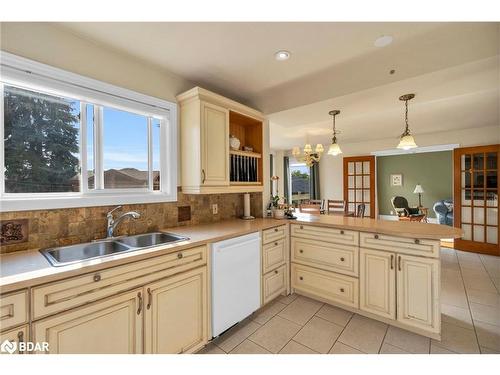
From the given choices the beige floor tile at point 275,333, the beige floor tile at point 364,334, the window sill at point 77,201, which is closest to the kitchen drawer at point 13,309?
the window sill at point 77,201

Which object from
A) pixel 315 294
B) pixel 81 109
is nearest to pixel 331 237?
pixel 315 294

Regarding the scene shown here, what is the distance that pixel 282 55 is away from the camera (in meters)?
1.93

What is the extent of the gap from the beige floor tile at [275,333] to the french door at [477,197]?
4317mm

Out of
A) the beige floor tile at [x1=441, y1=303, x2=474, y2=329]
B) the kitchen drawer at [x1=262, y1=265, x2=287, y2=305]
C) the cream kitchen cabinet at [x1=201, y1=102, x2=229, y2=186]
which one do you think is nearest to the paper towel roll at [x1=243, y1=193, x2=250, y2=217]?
the cream kitchen cabinet at [x1=201, y1=102, x2=229, y2=186]

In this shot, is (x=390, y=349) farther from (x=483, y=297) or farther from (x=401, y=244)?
(x=483, y=297)

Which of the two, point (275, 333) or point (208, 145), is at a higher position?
point (208, 145)

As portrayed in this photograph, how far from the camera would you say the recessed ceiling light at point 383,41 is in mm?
1724

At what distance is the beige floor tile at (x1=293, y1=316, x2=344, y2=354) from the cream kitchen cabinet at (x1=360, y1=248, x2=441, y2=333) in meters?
0.40

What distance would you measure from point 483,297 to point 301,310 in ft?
6.99

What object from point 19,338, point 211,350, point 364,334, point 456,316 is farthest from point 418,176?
point 19,338

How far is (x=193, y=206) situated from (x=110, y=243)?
88cm

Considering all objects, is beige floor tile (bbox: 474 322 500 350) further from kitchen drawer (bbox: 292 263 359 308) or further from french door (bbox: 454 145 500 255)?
french door (bbox: 454 145 500 255)

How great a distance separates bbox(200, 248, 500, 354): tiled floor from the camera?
1754 millimetres

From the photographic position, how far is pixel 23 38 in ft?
4.70
